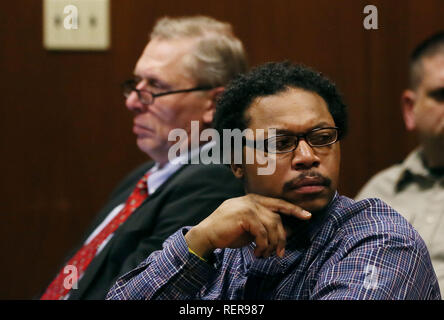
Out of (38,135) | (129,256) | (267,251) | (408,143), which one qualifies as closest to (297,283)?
(267,251)

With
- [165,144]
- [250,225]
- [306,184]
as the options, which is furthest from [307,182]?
[165,144]

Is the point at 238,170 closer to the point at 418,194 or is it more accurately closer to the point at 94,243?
the point at 94,243

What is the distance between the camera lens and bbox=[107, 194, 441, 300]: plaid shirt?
35.2 inches

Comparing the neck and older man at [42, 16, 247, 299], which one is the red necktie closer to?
older man at [42, 16, 247, 299]

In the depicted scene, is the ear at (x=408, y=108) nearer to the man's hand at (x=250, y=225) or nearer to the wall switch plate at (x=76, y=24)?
the man's hand at (x=250, y=225)

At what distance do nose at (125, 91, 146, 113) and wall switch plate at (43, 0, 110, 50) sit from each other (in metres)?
0.15

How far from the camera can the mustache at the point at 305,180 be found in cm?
94

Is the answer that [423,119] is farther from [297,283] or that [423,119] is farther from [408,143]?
[297,283]

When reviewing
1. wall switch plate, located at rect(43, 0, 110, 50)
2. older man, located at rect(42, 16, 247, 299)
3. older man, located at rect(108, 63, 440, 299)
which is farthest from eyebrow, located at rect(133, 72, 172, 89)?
older man, located at rect(108, 63, 440, 299)

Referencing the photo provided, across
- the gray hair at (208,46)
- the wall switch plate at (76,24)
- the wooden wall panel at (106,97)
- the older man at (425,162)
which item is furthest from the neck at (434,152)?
the wall switch plate at (76,24)

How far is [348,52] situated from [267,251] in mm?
430

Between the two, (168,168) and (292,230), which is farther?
(168,168)

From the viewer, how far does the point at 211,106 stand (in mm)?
1173

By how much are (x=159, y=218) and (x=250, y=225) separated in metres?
0.33
